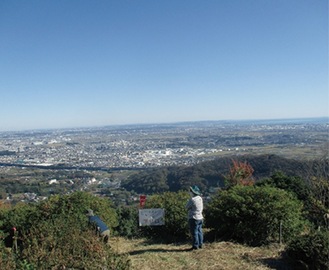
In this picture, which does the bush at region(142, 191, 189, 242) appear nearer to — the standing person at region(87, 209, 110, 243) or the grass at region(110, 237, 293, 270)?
the grass at region(110, 237, 293, 270)

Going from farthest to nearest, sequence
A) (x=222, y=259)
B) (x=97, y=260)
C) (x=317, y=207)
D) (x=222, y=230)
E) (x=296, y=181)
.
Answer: (x=296, y=181) < (x=317, y=207) < (x=222, y=230) < (x=222, y=259) < (x=97, y=260)

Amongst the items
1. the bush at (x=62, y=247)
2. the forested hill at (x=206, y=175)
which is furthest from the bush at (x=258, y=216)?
the forested hill at (x=206, y=175)

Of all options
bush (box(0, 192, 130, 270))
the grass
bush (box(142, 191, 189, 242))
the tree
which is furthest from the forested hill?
bush (box(0, 192, 130, 270))

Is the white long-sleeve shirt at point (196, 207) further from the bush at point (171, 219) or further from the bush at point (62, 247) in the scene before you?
the bush at point (62, 247)

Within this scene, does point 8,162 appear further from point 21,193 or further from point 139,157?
point 21,193

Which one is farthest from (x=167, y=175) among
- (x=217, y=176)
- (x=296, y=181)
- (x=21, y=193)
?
(x=296, y=181)

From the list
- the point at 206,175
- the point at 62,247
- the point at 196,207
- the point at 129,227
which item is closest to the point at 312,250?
the point at 196,207

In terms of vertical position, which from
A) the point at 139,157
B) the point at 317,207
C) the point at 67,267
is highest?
the point at 67,267
